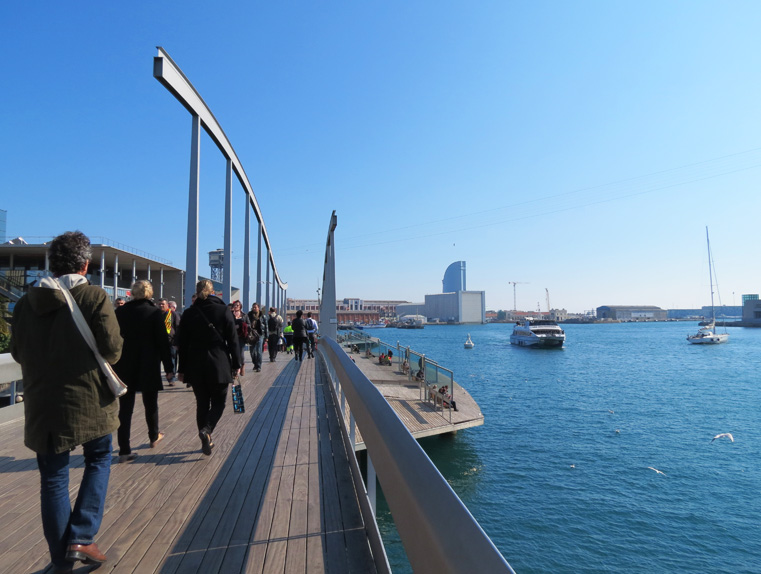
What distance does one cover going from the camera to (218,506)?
3.10 m

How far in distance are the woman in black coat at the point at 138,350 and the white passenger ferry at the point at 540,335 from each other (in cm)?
6990

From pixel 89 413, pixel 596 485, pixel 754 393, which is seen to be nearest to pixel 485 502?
pixel 596 485

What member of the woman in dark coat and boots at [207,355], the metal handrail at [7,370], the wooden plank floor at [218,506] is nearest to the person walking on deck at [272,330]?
the metal handrail at [7,370]

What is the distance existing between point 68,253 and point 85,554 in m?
1.47

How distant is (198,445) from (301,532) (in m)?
2.44

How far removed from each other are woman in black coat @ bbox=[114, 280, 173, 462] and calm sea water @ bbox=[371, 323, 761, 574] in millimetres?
4200

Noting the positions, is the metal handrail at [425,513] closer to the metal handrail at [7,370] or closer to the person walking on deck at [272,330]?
the metal handrail at [7,370]

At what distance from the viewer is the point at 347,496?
3.25 meters

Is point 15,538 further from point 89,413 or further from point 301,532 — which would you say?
point 301,532

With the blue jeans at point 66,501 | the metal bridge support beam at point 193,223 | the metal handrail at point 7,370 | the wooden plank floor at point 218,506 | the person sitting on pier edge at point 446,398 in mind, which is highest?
the metal bridge support beam at point 193,223

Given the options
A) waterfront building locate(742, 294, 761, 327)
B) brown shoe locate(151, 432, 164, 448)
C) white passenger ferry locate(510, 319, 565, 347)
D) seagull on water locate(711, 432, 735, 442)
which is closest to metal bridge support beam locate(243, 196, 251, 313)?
brown shoe locate(151, 432, 164, 448)

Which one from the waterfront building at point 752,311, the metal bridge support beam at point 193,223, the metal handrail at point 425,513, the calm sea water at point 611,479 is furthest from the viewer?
the waterfront building at point 752,311

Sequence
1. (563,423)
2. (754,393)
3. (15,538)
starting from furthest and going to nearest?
(754,393), (563,423), (15,538)

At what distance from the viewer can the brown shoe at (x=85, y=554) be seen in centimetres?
226
